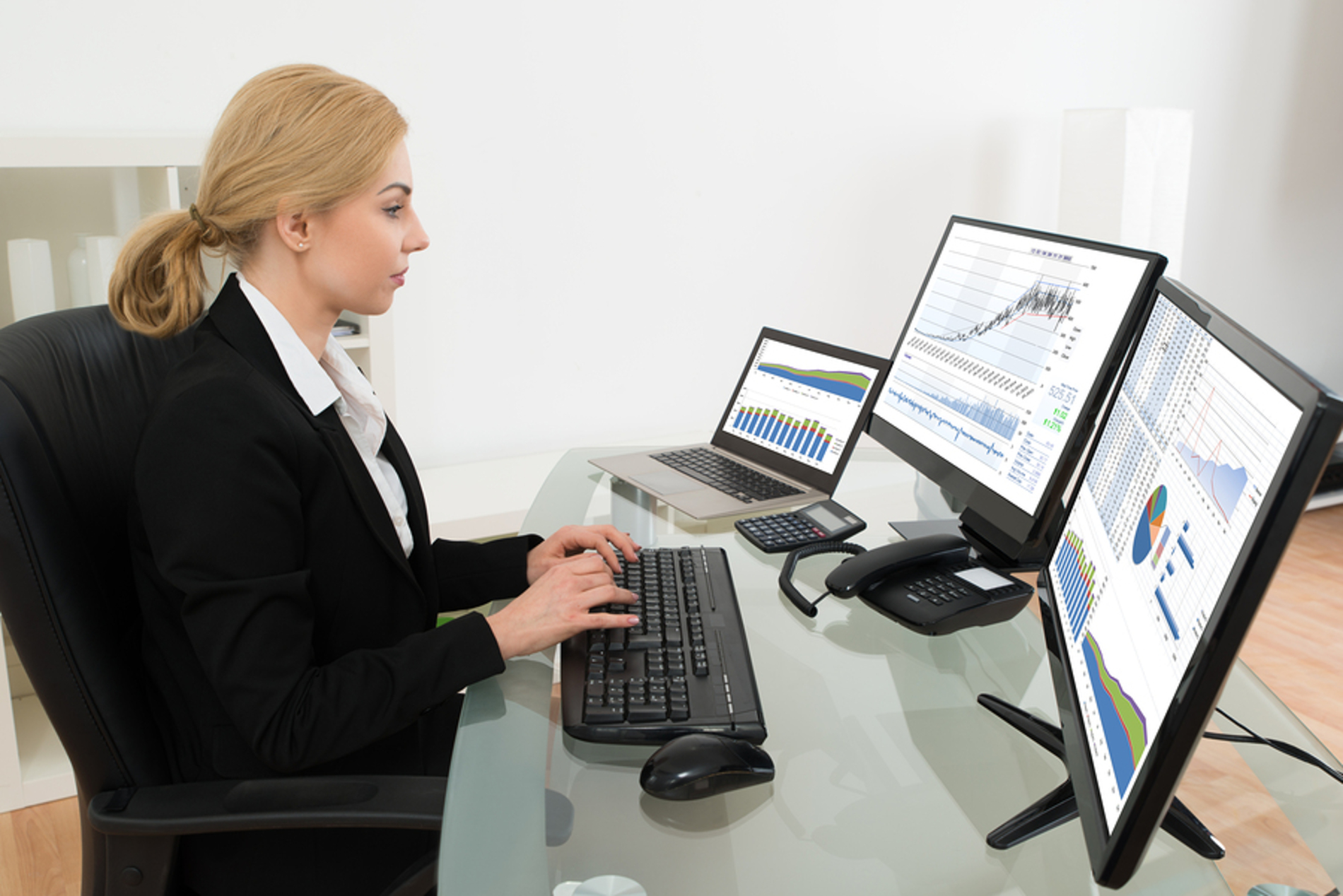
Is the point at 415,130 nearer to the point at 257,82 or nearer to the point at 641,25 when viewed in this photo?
the point at 641,25

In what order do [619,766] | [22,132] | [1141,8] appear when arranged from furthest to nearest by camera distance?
1. [1141,8]
2. [22,132]
3. [619,766]

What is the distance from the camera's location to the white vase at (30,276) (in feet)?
5.98

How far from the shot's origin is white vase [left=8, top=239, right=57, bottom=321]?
1822 mm

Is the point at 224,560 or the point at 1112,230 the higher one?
the point at 1112,230

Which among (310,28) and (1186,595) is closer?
(1186,595)

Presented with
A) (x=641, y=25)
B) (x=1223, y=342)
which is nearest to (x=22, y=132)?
(x=641, y=25)

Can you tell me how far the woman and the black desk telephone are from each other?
303mm

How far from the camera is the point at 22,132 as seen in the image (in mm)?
1976

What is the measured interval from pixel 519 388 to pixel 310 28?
0.97m

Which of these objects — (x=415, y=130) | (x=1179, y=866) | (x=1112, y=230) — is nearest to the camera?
(x=1179, y=866)

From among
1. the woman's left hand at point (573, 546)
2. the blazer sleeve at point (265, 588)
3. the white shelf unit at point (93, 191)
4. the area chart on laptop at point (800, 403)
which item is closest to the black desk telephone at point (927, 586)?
the woman's left hand at point (573, 546)

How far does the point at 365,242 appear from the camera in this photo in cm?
115

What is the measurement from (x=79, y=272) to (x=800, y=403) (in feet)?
4.54

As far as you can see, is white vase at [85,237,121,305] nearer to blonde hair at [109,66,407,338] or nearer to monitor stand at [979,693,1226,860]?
blonde hair at [109,66,407,338]
